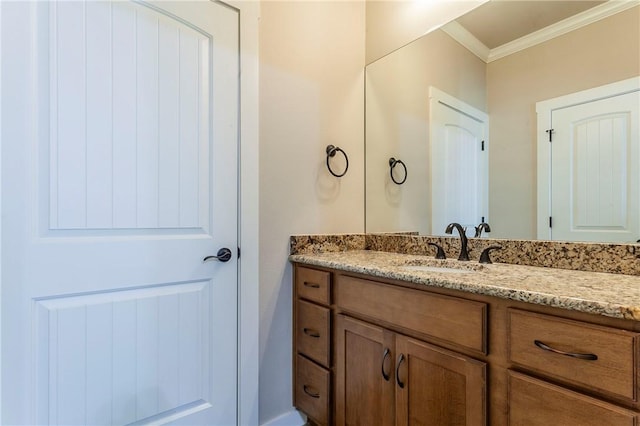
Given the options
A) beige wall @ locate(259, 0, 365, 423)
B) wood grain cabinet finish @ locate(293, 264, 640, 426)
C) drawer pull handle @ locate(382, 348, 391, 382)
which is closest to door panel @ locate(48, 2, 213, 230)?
beige wall @ locate(259, 0, 365, 423)

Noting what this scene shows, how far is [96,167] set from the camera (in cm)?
117

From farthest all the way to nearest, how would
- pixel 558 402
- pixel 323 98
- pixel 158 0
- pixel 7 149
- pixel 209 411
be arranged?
pixel 323 98 → pixel 209 411 → pixel 158 0 → pixel 7 149 → pixel 558 402

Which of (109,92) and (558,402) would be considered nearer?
(558,402)

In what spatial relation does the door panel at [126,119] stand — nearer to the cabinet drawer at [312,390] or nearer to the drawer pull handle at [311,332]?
the drawer pull handle at [311,332]

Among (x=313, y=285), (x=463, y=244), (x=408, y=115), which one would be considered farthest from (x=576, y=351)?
(x=408, y=115)

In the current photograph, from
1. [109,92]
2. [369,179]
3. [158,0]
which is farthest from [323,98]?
[109,92]

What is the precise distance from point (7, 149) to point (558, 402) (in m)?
1.72

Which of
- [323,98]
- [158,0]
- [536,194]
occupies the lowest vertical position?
Answer: [536,194]

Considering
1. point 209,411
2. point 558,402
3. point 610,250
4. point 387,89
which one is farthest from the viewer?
point 387,89

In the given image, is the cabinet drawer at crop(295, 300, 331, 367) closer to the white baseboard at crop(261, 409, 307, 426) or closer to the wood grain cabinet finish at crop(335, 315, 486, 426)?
the wood grain cabinet finish at crop(335, 315, 486, 426)

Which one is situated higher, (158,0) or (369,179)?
(158,0)

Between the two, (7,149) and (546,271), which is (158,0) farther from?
(546,271)

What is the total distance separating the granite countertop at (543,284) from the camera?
28.8 inches

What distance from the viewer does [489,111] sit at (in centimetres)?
156
